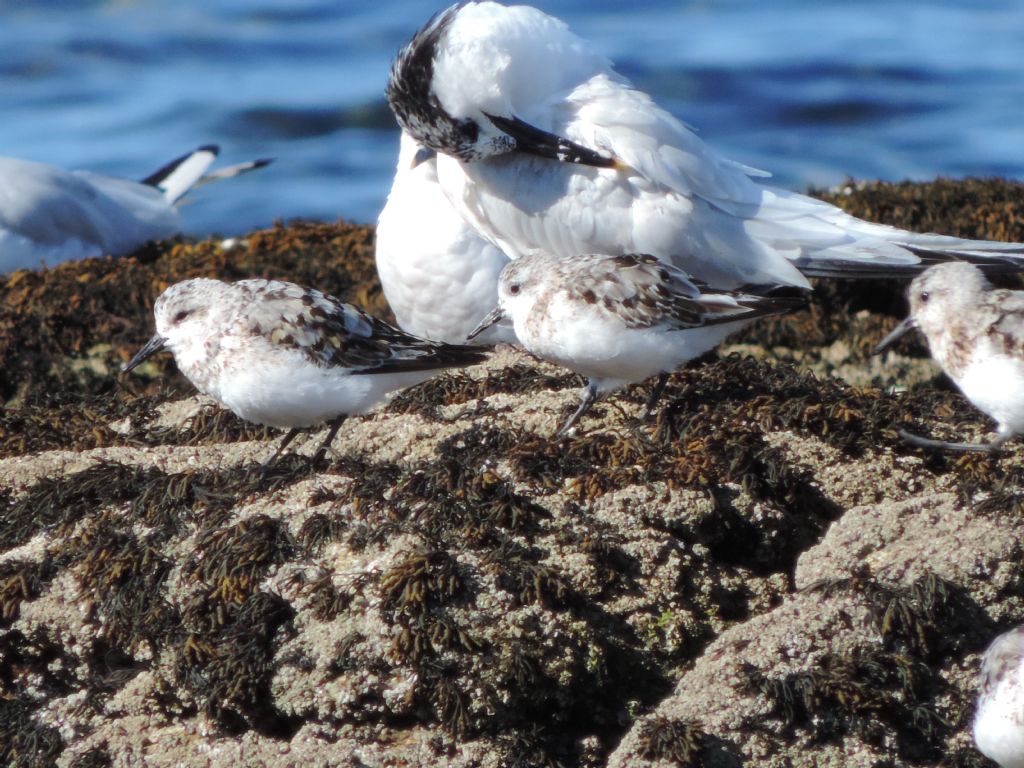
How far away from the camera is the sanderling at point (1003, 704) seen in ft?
11.3

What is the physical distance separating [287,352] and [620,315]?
1139 millimetres

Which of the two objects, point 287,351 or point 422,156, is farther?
point 422,156

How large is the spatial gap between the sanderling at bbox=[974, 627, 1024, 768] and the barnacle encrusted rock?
0.21 meters

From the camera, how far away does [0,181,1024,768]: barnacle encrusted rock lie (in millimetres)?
3760

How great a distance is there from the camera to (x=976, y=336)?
434 centimetres

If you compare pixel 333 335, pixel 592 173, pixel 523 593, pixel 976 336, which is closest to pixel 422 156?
pixel 592 173

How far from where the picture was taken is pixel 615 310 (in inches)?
182

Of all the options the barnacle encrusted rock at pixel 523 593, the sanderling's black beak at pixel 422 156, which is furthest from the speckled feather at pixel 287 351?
the sanderling's black beak at pixel 422 156

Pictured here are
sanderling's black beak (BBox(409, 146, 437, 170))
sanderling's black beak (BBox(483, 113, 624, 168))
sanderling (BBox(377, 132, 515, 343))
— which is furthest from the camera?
sanderling's black beak (BBox(409, 146, 437, 170))

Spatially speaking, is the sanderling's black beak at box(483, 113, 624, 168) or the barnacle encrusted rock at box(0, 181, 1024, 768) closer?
the barnacle encrusted rock at box(0, 181, 1024, 768)

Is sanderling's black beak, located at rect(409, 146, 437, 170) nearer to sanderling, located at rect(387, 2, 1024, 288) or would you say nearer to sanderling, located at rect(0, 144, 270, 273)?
sanderling, located at rect(387, 2, 1024, 288)

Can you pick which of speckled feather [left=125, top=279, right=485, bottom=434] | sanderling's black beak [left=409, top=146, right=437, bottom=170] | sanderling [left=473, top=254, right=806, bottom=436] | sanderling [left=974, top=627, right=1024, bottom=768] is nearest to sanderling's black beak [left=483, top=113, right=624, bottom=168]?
sanderling [left=473, top=254, right=806, bottom=436]

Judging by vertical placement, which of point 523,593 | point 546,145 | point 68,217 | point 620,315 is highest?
point 546,145

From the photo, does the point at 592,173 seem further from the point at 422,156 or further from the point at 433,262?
the point at 422,156
